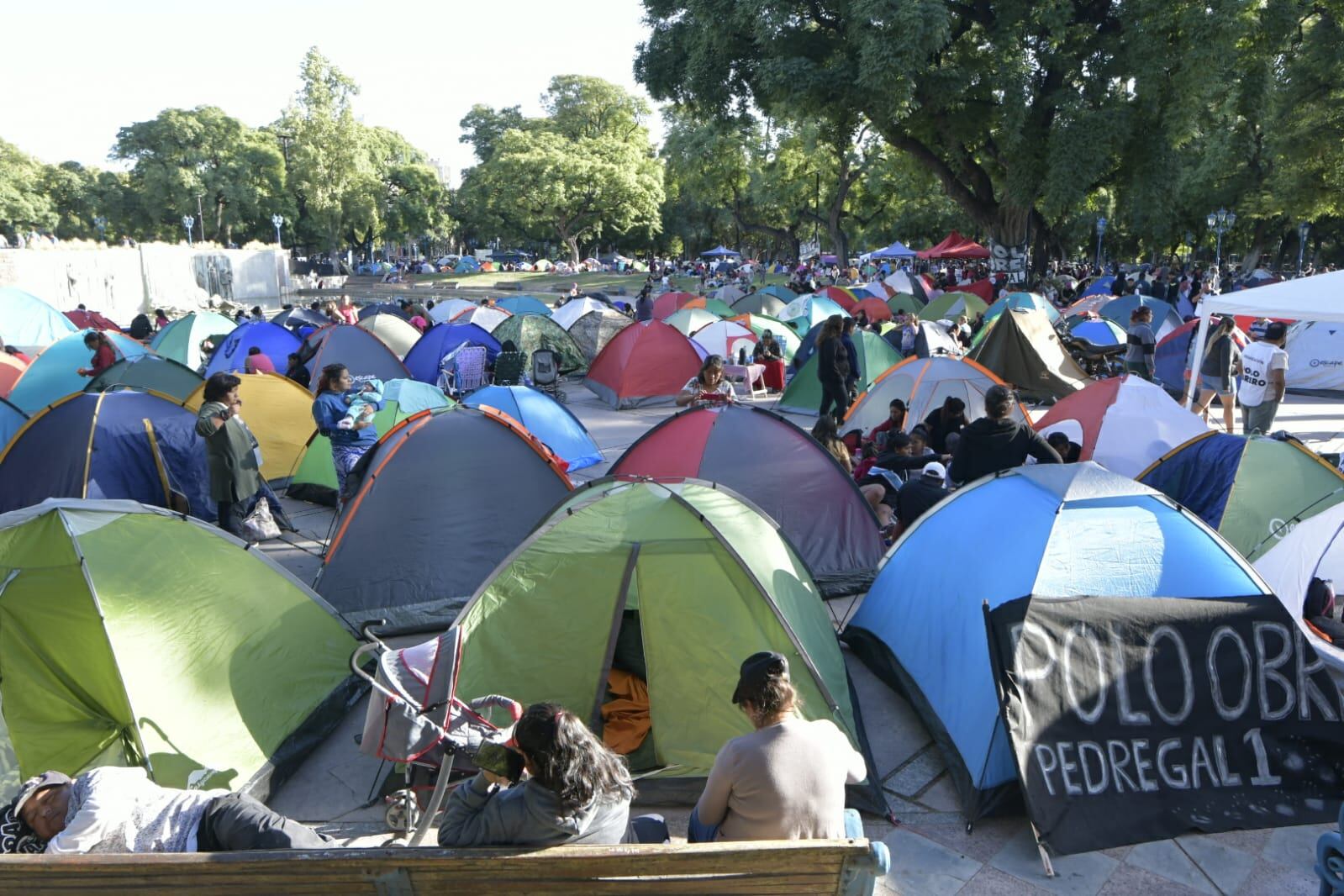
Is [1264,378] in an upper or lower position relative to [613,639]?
upper

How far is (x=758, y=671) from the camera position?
3.14 meters

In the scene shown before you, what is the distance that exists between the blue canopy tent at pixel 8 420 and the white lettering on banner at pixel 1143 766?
33.8 feet

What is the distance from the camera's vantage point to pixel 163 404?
8.15 m

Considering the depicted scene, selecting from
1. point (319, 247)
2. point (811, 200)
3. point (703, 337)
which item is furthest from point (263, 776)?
point (319, 247)

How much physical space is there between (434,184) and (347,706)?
54.9 metres

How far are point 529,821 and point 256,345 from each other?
13.8m

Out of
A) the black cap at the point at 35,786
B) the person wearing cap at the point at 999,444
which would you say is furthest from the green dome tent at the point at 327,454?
the black cap at the point at 35,786

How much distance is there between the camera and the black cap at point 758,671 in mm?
3129

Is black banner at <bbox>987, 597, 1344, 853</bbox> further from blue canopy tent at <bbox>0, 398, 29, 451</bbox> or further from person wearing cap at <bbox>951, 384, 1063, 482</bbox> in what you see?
blue canopy tent at <bbox>0, 398, 29, 451</bbox>

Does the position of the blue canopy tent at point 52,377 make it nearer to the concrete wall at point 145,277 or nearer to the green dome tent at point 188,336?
the green dome tent at point 188,336

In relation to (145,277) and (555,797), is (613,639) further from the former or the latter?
(145,277)

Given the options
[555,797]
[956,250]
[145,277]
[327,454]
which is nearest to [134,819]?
[555,797]

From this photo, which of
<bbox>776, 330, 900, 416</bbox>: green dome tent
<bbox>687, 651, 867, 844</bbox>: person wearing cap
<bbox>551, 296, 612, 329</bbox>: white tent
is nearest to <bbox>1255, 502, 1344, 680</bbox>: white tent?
<bbox>687, 651, 867, 844</bbox>: person wearing cap

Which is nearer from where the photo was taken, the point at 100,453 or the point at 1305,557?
the point at 1305,557
